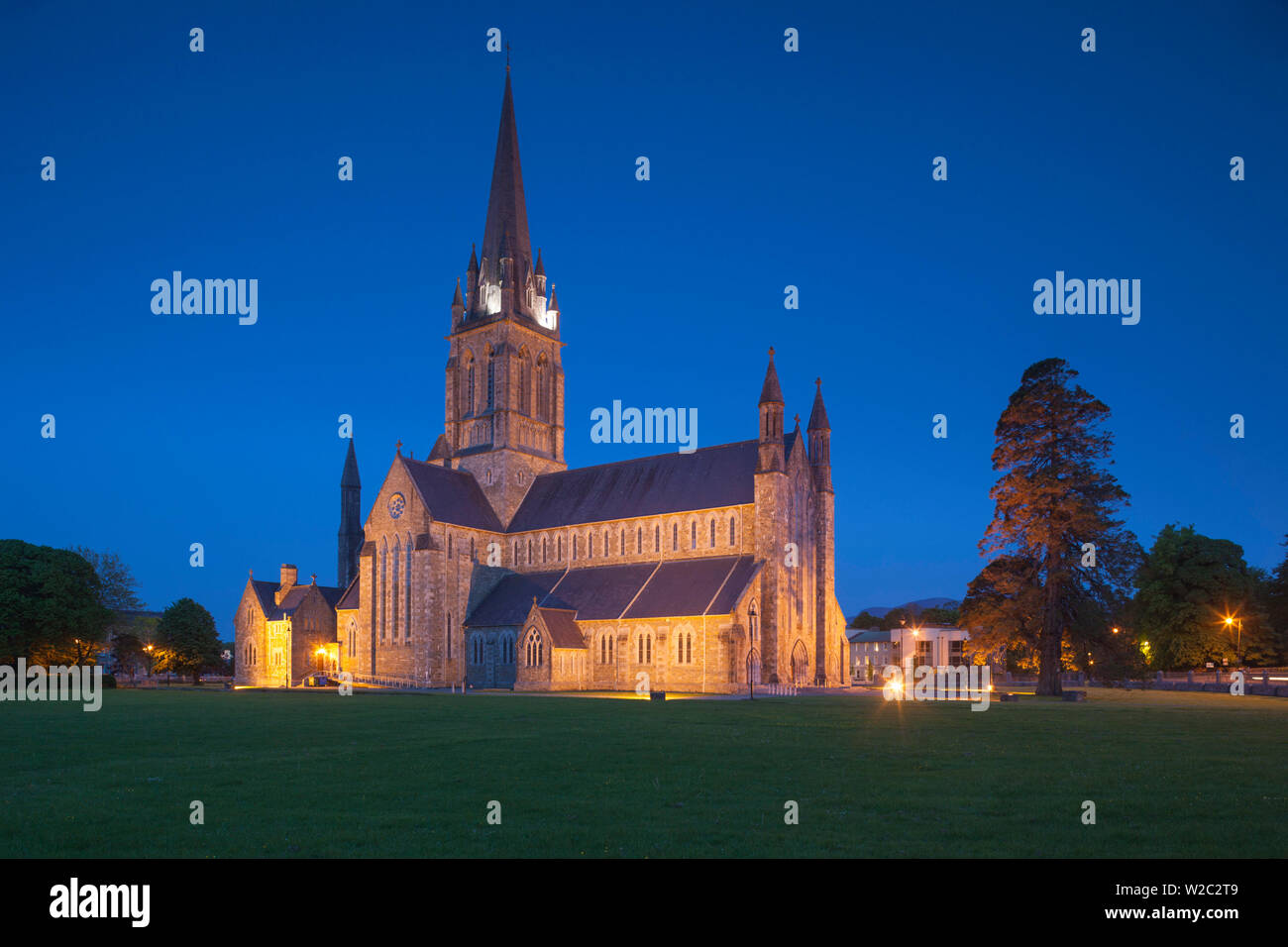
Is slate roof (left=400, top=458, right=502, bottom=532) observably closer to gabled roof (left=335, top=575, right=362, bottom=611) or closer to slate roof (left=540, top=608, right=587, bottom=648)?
gabled roof (left=335, top=575, right=362, bottom=611)

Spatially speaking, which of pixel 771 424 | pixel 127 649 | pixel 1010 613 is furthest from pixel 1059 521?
pixel 127 649

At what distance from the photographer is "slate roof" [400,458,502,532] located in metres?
68.3

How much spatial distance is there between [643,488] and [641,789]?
5421 centimetres

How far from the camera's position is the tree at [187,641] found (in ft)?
266

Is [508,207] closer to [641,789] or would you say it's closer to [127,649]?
[127,649]

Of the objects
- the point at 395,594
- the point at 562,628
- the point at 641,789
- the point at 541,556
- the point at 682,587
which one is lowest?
the point at 562,628

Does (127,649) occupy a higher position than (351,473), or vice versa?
(351,473)

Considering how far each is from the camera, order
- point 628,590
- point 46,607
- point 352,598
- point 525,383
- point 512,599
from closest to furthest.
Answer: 1. point 46,607
2. point 628,590
3. point 512,599
4. point 352,598
5. point 525,383

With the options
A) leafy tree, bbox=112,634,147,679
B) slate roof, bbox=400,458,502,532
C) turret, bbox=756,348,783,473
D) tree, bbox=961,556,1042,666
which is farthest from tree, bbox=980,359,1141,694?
leafy tree, bbox=112,634,147,679

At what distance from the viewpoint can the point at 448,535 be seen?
6812 centimetres

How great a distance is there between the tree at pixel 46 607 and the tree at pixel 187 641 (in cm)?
1471

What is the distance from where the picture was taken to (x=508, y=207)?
76188mm

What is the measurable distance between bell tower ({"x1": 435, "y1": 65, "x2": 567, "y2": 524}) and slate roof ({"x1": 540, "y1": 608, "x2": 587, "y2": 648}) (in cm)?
1450
